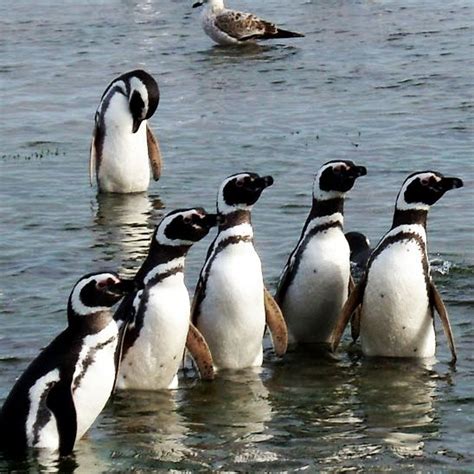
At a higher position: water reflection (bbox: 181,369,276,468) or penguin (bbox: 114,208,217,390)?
penguin (bbox: 114,208,217,390)

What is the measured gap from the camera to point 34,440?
7.44 meters

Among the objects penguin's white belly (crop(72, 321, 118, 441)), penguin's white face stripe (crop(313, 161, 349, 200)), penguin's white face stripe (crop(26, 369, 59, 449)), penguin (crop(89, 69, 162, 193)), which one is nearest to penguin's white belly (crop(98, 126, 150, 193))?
penguin (crop(89, 69, 162, 193))

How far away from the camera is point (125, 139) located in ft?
47.5

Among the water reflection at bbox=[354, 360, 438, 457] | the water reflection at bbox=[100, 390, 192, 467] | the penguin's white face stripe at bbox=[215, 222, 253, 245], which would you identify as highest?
the penguin's white face stripe at bbox=[215, 222, 253, 245]

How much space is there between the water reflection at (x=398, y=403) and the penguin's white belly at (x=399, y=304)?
0.12 m

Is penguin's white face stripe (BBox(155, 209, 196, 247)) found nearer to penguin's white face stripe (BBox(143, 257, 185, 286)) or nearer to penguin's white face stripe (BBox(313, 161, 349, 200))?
penguin's white face stripe (BBox(143, 257, 185, 286))

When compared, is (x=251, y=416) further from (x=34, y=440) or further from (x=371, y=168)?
(x=371, y=168)

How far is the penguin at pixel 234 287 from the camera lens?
356 inches

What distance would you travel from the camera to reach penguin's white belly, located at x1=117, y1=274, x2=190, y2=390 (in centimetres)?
859

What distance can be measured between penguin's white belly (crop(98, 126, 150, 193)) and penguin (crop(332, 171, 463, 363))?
214 inches

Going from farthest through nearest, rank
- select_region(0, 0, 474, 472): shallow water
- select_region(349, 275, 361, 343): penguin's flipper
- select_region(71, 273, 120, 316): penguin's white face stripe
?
1. select_region(349, 275, 361, 343): penguin's flipper
2. select_region(0, 0, 474, 472): shallow water
3. select_region(71, 273, 120, 316): penguin's white face stripe

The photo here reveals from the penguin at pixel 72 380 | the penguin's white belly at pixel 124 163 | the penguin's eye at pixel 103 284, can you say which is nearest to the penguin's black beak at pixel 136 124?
the penguin's white belly at pixel 124 163

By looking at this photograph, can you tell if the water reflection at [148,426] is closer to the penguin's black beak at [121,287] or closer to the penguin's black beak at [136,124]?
the penguin's black beak at [121,287]

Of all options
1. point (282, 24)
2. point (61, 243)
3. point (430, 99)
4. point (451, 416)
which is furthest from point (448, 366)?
point (282, 24)
